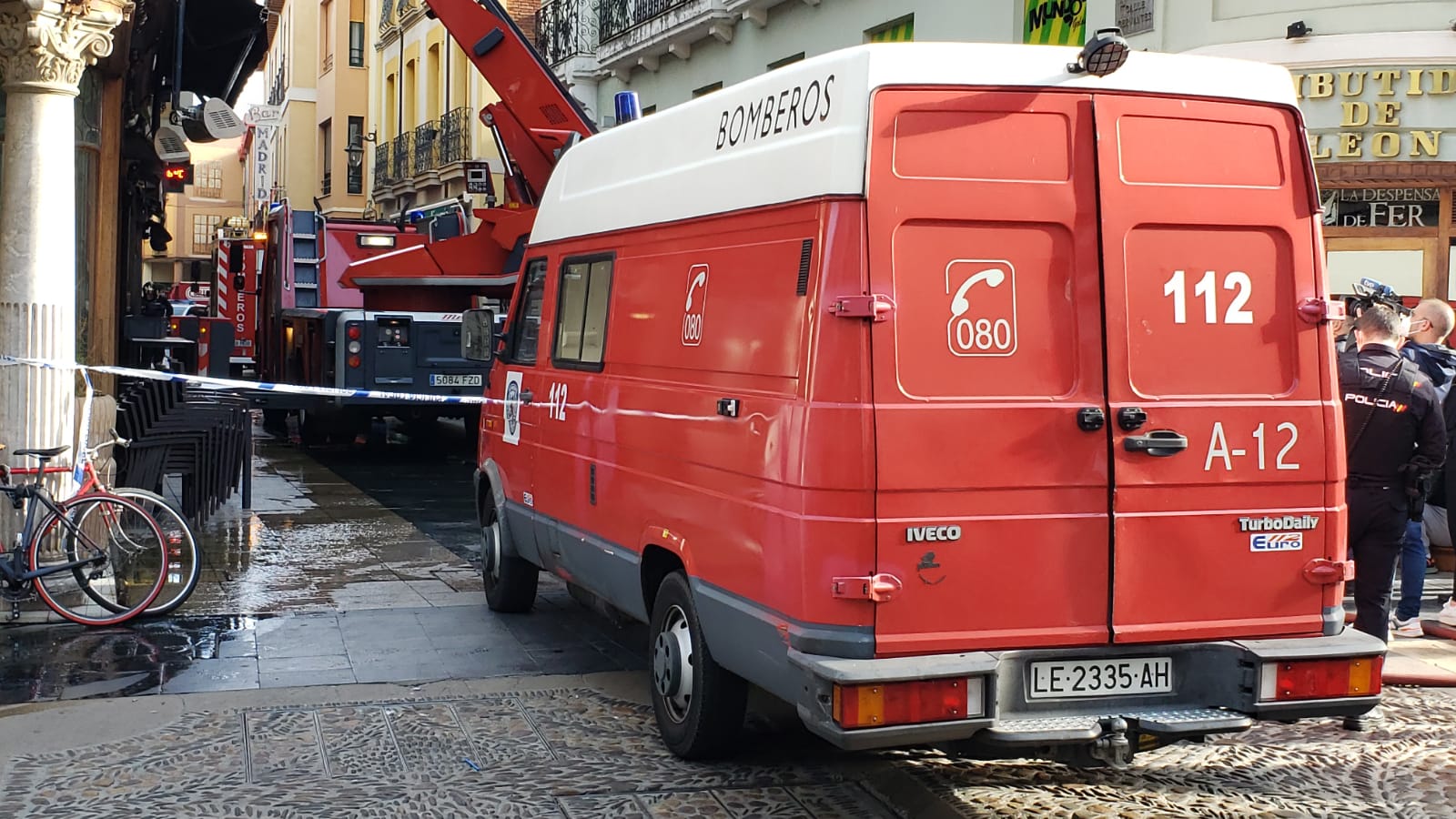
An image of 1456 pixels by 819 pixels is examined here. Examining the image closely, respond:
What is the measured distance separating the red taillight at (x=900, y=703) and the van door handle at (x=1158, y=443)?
0.95 metres

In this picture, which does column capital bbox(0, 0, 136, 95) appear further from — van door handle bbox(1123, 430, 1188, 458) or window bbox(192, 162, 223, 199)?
window bbox(192, 162, 223, 199)

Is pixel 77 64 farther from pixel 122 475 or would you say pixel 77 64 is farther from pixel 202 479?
pixel 202 479

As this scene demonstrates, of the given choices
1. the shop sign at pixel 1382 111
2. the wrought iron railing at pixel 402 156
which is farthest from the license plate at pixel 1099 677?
the wrought iron railing at pixel 402 156

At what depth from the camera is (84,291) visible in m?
12.0

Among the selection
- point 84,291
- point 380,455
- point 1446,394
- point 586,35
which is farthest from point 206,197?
point 1446,394

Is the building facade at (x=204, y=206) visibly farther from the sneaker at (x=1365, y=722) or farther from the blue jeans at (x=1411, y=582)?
the sneaker at (x=1365, y=722)

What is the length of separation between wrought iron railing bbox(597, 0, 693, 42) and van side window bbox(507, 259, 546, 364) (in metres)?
14.7

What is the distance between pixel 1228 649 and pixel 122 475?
25.3ft

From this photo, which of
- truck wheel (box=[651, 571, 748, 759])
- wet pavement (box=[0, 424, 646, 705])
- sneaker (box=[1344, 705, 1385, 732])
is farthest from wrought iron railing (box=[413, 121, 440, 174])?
sneaker (box=[1344, 705, 1385, 732])

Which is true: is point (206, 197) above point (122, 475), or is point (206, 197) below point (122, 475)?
above

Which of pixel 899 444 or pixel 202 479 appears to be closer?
pixel 899 444

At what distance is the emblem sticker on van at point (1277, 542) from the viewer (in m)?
5.30

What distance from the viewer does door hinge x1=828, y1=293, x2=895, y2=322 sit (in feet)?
16.1

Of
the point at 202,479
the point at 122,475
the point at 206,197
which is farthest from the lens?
the point at 206,197
